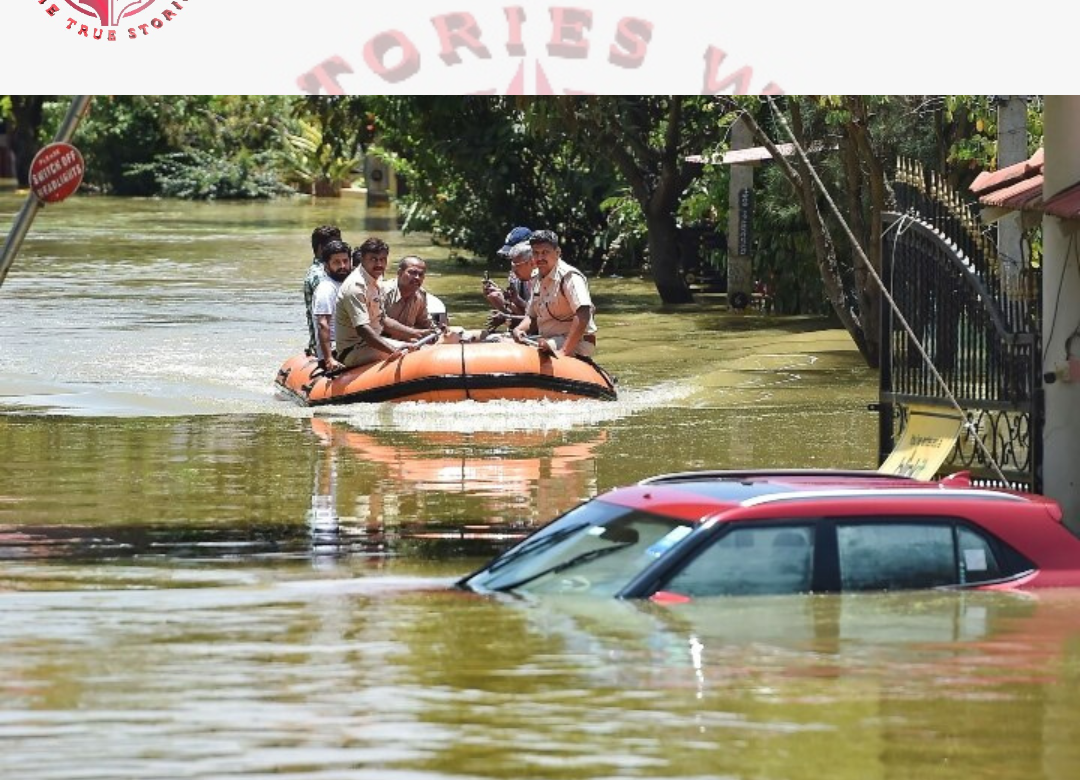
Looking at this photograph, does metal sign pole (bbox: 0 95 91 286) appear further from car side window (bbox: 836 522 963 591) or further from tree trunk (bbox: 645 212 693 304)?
tree trunk (bbox: 645 212 693 304)

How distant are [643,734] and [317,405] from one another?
42.7ft

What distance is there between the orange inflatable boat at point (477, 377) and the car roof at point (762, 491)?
31.6ft

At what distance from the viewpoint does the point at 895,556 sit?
9.38 meters

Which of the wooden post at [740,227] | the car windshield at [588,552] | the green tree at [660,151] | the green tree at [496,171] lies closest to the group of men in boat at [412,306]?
the car windshield at [588,552]

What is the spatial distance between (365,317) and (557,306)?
1.56 metres

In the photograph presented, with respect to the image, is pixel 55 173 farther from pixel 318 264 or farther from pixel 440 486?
pixel 318 264

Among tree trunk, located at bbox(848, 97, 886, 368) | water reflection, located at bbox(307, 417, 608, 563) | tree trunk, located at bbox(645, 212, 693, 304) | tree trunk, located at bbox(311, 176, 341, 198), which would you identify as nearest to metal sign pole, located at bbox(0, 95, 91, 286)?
water reflection, located at bbox(307, 417, 608, 563)

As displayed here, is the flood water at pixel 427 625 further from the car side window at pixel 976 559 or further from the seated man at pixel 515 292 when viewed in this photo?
the seated man at pixel 515 292

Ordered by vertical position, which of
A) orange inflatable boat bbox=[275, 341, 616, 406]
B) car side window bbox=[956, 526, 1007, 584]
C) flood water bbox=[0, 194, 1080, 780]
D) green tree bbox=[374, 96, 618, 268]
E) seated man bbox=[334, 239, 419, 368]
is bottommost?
flood water bbox=[0, 194, 1080, 780]

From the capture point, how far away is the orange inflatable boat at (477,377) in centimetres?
2005

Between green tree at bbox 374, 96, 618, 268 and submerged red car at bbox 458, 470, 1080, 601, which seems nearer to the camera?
submerged red car at bbox 458, 470, 1080, 601

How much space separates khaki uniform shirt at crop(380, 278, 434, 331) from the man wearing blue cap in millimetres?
571

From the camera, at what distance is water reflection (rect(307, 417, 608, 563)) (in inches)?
544

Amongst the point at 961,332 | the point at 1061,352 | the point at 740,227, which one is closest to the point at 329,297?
the point at 961,332
